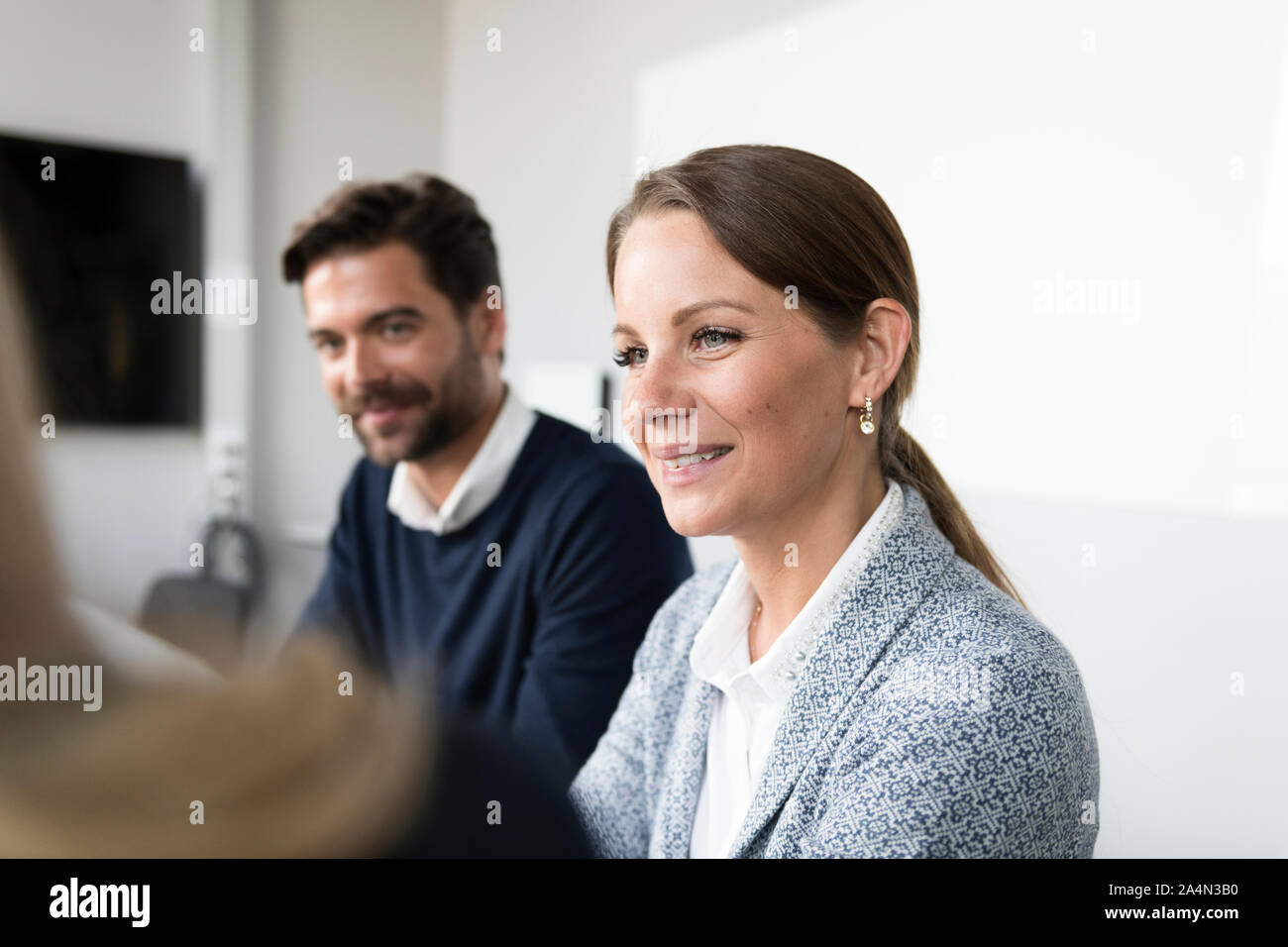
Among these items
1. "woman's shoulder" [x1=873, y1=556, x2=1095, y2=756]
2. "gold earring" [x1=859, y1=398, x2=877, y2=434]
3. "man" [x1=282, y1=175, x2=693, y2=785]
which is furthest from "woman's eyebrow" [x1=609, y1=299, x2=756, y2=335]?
"man" [x1=282, y1=175, x2=693, y2=785]

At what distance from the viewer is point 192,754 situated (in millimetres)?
264

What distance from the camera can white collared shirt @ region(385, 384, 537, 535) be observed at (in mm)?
1064

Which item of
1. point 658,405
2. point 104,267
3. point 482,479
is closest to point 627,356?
point 658,405

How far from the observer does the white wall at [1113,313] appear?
0.89 meters

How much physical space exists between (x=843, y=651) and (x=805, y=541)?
9 centimetres

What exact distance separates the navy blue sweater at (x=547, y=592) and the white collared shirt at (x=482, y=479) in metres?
0.01

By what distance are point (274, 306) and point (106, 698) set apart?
215 centimetres

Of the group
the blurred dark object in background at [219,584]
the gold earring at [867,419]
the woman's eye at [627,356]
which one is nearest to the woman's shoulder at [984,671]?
the gold earring at [867,419]

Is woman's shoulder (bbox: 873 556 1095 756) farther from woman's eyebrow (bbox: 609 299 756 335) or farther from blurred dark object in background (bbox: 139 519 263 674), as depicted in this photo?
blurred dark object in background (bbox: 139 519 263 674)

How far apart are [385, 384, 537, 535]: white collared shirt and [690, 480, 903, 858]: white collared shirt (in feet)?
1.42

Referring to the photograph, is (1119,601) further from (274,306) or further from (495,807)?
(274,306)

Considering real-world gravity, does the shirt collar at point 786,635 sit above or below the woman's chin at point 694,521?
below

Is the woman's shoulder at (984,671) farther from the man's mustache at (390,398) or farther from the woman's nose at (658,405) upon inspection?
the man's mustache at (390,398)

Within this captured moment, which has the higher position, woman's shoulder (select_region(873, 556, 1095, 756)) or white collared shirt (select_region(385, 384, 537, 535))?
white collared shirt (select_region(385, 384, 537, 535))
